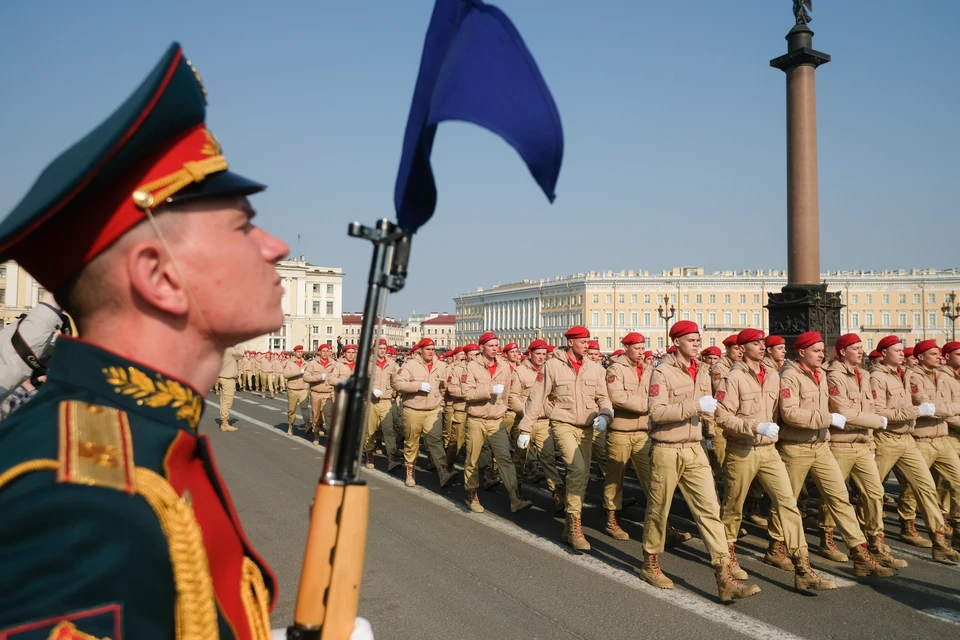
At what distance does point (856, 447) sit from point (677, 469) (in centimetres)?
239

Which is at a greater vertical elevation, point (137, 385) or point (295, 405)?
point (137, 385)

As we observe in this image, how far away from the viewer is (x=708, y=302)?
108438 millimetres

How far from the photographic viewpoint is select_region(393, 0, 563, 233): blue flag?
136 centimetres

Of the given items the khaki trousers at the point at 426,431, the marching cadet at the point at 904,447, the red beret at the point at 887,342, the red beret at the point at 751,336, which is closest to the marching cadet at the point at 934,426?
the marching cadet at the point at 904,447

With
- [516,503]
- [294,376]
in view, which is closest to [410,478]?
[516,503]

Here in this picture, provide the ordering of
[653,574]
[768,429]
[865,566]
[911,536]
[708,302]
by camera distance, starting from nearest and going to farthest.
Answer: [653,574], [865,566], [768,429], [911,536], [708,302]

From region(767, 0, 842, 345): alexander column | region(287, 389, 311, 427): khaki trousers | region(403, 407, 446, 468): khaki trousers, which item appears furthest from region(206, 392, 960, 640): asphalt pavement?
region(287, 389, 311, 427): khaki trousers

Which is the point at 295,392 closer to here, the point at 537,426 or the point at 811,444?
the point at 537,426

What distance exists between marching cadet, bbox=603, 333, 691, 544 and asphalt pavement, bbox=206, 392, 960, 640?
1.64 ft

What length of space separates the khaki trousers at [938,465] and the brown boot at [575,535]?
373 centimetres

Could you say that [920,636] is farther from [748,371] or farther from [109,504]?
[109,504]

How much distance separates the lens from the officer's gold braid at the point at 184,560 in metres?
1.06

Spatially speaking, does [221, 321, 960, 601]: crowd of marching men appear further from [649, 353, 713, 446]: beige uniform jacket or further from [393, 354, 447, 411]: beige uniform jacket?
[393, 354, 447, 411]: beige uniform jacket

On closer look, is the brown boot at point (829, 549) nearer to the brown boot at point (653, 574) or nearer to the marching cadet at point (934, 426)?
the marching cadet at point (934, 426)
